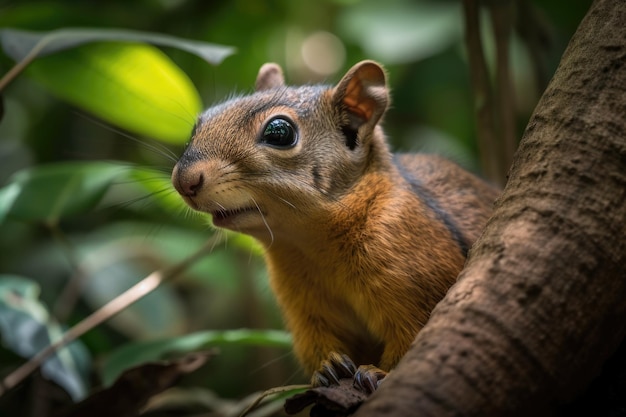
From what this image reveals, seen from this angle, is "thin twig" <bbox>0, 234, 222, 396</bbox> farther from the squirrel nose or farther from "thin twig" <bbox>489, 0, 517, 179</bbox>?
"thin twig" <bbox>489, 0, 517, 179</bbox>

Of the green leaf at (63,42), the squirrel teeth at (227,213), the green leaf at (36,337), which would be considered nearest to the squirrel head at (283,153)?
the squirrel teeth at (227,213)

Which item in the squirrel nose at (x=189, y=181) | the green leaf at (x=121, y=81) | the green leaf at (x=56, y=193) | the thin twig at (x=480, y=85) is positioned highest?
the thin twig at (x=480, y=85)

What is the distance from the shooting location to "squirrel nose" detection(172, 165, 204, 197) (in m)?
2.00

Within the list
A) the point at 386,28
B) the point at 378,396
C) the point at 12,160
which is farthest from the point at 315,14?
the point at 378,396

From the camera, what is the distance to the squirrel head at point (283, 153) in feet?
6.72

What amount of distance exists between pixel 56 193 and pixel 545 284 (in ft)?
6.58

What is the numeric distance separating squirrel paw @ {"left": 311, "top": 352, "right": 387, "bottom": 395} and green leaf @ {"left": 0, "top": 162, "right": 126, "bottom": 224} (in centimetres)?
118

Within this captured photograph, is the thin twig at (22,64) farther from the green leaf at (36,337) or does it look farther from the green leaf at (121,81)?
the green leaf at (36,337)

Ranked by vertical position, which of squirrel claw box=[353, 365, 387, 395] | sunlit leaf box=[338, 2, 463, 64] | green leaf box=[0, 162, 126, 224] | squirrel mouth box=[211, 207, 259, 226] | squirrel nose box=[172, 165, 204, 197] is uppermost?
sunlit leaf box=[338, 2, 463, 64]

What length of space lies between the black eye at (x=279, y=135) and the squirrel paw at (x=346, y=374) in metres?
0.63

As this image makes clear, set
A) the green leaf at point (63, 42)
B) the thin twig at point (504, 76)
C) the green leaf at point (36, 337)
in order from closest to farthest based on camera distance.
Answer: the green leaf at point (63, 42) → the green leaf at point (36, 337) → the thin twig at point (504, 76)

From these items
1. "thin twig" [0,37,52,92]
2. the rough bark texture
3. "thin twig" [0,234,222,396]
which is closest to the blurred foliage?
"thin twig" [0,234,222,396]

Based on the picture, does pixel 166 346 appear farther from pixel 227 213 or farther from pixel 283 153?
pixel 283 153

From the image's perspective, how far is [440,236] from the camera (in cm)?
219
